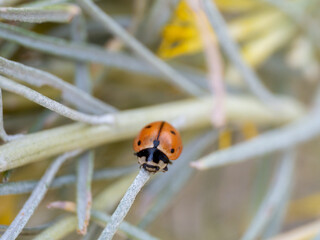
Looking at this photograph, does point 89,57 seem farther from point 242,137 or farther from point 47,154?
point 242,137

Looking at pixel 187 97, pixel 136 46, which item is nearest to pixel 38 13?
pixel 136 46

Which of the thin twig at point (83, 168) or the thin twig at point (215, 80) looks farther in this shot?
the thin twig at point (215, 80)

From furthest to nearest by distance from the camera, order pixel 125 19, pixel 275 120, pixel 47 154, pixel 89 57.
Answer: pixel 275 120
pixel 125 19
pixel 89 57
pixel 47 154

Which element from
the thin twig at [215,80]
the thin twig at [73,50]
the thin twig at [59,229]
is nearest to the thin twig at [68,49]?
the thin twig at [73,50]

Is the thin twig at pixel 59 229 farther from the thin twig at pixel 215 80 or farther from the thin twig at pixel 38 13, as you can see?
the thin twig at pixel 215 80

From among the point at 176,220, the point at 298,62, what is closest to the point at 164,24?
the point at 298,62
